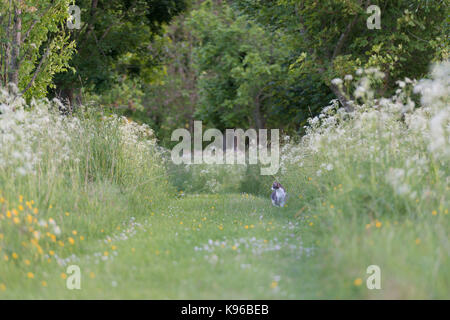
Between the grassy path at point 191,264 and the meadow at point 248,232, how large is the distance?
0.6 inches

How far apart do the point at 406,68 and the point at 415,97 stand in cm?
132

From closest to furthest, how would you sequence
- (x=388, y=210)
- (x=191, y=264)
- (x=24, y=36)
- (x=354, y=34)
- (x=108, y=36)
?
1. (x=191, y=264)
2. (x=388, y=210)
3. (x=24, y=36)
4. (x=354, y=34)
5. (x=108, y=36)

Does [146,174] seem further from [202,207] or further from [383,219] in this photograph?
[383,219]

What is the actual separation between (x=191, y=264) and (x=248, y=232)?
1634mm

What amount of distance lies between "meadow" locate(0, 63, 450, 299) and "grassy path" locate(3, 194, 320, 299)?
2 cm

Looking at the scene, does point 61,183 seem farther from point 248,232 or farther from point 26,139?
point 248,232

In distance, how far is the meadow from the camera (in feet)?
14.6

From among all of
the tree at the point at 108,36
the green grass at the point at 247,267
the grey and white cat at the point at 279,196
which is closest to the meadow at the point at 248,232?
the green grass at the point at 247,267

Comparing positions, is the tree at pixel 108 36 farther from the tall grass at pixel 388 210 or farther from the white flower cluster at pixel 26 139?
the tall grass at pixel 388 210

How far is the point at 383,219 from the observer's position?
209 inches

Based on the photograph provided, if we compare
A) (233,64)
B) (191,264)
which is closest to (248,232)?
(191,264)

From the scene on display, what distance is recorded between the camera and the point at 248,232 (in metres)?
6.70
